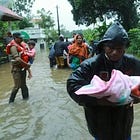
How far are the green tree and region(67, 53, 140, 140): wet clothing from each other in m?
31.9

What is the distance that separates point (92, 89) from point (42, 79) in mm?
10545

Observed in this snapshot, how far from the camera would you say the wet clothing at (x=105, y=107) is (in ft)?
10.0

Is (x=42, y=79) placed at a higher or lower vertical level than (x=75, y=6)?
lower

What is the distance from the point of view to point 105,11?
37062mm

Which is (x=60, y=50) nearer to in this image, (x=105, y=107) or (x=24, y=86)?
(x=24, y=86)

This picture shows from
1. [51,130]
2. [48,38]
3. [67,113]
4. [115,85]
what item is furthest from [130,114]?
[48,38]

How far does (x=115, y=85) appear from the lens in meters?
2.72

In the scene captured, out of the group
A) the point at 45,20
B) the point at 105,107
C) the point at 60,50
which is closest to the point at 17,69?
the point at 105,107

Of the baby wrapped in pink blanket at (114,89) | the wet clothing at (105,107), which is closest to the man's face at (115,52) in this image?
Answer: the wet clothing at (105,107)

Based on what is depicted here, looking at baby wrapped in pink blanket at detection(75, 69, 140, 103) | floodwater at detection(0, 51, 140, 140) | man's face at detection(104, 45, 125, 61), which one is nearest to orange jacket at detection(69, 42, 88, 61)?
floodwater at detection(0, 51, 140, 140)

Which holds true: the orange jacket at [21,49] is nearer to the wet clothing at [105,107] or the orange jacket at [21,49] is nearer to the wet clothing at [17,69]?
the wet clothing at [17,69]

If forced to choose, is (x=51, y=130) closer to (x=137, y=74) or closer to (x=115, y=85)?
(x=137, y=74)

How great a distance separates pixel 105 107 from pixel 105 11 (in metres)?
34.7

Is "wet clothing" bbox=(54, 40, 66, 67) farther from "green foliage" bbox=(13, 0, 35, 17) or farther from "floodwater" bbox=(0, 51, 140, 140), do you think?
"green foliage" bbox=(13, 0, 35, 17)
